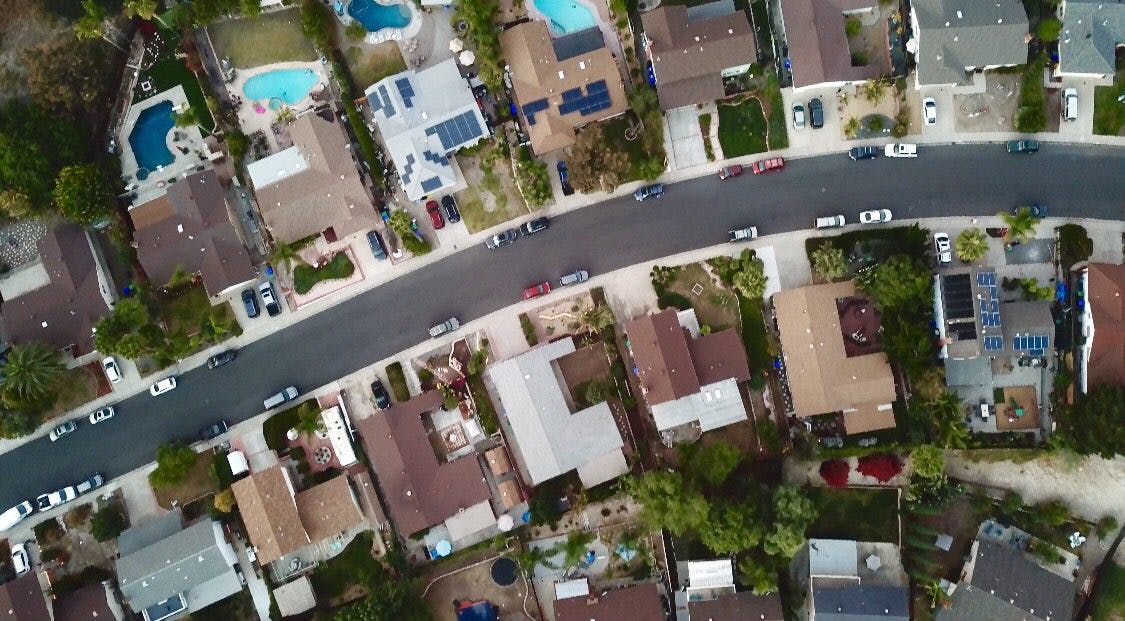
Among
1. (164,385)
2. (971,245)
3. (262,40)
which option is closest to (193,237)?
(164,385)

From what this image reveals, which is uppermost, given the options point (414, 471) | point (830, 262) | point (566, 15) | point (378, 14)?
point (378, 14)

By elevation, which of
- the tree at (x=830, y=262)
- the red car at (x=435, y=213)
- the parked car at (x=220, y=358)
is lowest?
the tree at (x=830, y=262)

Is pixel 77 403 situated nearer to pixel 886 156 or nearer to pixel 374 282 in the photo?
pixel 374 282

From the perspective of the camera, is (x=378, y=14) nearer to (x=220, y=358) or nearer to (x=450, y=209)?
(x=450, y=209)

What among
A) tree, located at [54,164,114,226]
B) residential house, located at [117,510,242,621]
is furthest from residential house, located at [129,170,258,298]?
residential house, located at [117,510,242,621]

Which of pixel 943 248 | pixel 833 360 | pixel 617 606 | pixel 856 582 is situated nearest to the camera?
pixel 856 582

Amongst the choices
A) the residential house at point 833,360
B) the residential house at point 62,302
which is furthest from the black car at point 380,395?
the residential house at point 833,360

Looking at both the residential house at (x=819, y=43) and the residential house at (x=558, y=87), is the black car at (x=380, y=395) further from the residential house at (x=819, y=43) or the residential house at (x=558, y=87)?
the residential house at (x=819, y=43)

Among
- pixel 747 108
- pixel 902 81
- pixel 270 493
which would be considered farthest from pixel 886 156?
pixel 270 493
